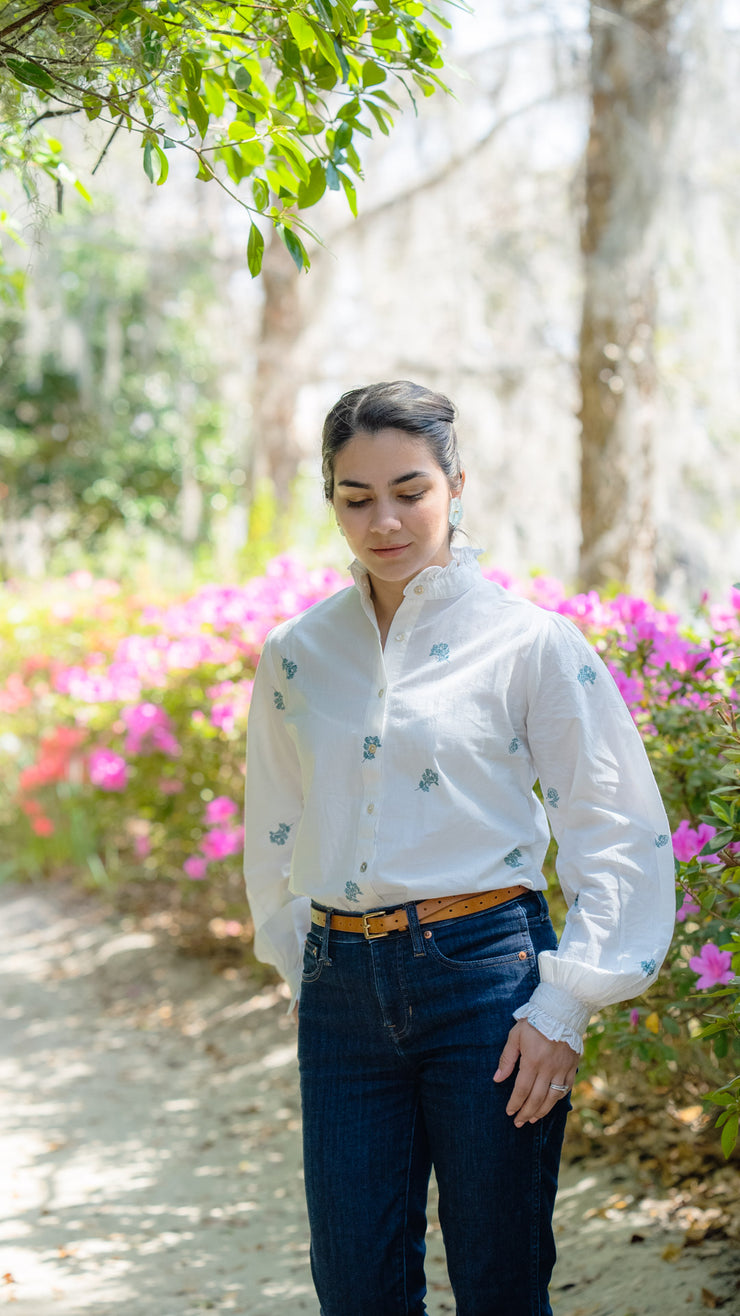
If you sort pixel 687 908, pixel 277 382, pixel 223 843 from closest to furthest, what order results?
pixel 687 908 < pixel 223 843 < pixel 277 382

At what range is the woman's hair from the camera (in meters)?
1.69

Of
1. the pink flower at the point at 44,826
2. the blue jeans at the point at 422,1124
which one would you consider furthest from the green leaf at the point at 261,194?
the pink flower at the point at 44,826

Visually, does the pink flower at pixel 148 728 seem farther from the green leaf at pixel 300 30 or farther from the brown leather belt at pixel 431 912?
the green leaf at pixel 300 30

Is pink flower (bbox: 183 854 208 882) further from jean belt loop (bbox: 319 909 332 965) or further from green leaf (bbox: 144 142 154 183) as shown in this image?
green leaf (bbox: 144 142 154 183)

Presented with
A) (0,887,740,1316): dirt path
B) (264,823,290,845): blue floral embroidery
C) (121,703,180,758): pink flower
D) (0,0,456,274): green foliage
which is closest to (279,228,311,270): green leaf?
(0,0,456,274): green foliage

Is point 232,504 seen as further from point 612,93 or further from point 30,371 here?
point 612,93

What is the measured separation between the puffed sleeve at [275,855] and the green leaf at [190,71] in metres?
0.91

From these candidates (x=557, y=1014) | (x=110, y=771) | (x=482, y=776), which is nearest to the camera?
(x=557, y=1014)

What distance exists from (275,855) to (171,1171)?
1934 mm

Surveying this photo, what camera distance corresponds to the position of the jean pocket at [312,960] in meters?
1.71

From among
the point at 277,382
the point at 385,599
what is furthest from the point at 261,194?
the point at 277,382

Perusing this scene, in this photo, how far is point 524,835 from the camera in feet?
5.42

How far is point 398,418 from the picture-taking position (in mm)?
1684

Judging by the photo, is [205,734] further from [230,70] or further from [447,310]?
[447,310]
